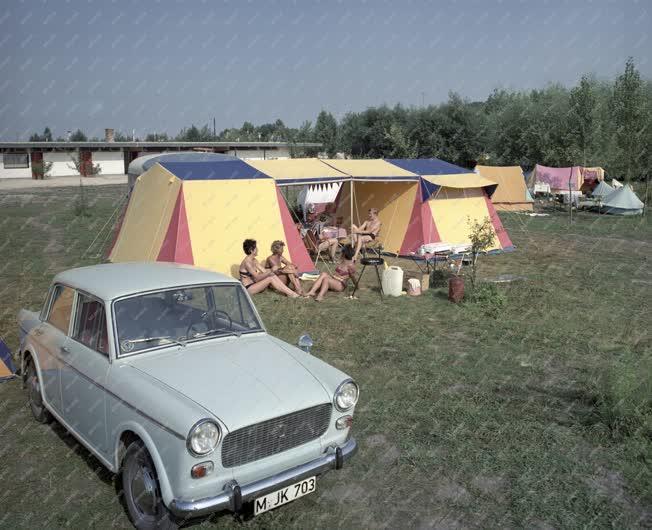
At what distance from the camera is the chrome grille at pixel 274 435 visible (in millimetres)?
3230

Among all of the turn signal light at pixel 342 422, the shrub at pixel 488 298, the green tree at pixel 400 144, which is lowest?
the shrub at pixel 488 298

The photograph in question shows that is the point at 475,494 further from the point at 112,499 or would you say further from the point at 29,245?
the point at 29,245

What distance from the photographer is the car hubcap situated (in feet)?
11.0

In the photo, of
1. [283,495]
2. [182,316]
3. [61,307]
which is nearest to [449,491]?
[283,495]

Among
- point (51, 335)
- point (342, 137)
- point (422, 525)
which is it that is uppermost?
point (342, 137)

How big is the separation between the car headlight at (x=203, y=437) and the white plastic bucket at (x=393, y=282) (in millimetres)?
6732

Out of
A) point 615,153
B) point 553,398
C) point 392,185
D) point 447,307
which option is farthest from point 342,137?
point 553,398

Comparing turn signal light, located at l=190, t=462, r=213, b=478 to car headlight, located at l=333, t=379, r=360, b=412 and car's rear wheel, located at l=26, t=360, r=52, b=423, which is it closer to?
car headlight, located at l=333, t=379, r=360, b=412

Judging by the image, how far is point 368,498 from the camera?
12.7 feet

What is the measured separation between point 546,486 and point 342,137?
41666 mm

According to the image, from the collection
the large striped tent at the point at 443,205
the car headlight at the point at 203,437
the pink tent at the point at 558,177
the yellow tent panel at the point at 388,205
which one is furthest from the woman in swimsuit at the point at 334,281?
the pink tent at the point at 558,177

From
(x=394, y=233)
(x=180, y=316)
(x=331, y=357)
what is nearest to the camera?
(x=180, y=316)

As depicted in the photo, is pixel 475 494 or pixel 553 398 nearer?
pixel 475 494

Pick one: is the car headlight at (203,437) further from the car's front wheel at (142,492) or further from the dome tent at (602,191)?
the dome tent at (602,191)
